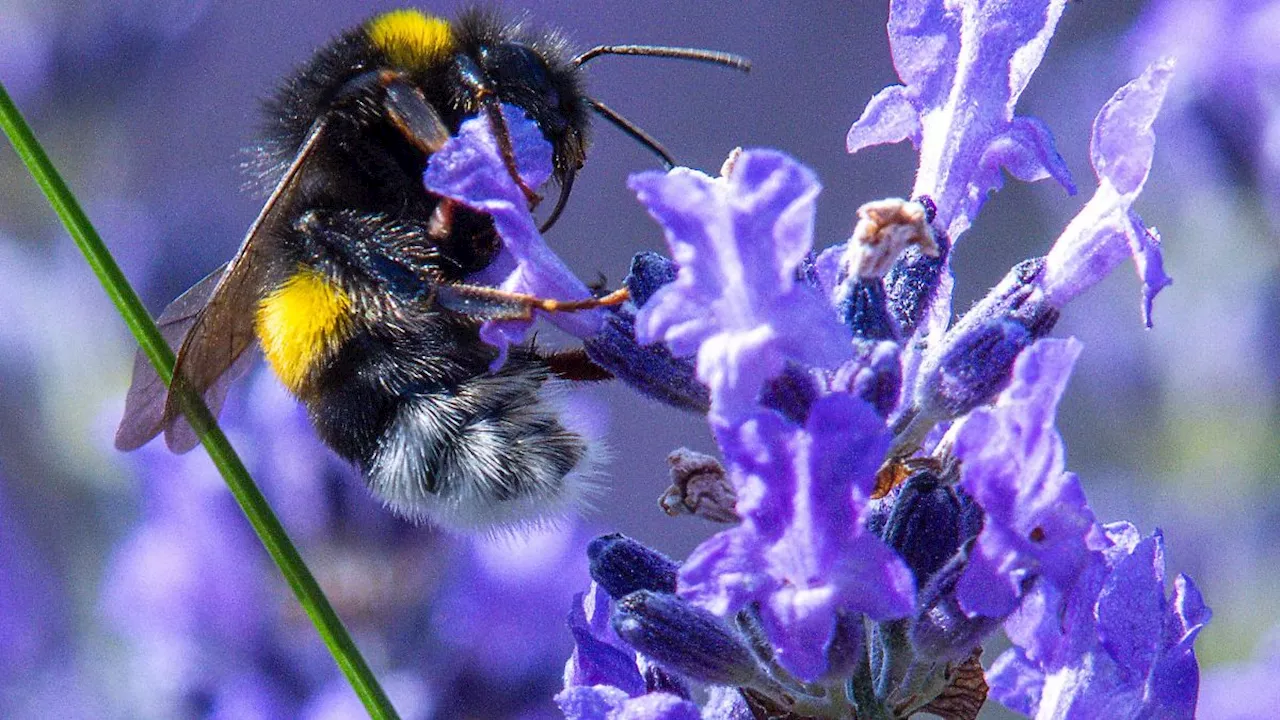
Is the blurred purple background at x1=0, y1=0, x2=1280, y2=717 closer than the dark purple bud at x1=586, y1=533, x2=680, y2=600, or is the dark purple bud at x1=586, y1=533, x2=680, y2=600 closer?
the dark purple bud at x1=586, y1=533, x2=680, y2=600

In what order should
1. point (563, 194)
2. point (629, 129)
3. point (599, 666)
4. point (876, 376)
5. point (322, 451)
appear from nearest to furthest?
point (876, 376)
point (599, 666)
point (563, 194)
point (629, 129)
point (322, 451)

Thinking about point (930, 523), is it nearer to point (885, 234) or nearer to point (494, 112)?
point (885, 234)

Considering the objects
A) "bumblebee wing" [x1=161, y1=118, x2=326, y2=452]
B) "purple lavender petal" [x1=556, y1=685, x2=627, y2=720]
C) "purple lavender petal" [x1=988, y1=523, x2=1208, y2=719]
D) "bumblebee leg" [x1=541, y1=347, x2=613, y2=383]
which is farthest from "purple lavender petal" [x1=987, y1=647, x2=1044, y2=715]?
"bumblebee wing" [x1=161, y1=118, x2=326, y2=452]

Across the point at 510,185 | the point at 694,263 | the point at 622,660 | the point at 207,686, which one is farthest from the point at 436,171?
the point at 207,686

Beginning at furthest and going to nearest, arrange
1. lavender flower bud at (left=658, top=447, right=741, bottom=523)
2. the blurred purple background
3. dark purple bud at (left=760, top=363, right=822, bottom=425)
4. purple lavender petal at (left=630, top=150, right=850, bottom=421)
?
the blurred purple background < lavender flower bud at (left=658, top=447, right=741, bottom=523) < dark purple bud at (left=760, top=363, right=822, bottom=425) < purple lavender petal at (left=630, top=150, right=850, bottom=421)

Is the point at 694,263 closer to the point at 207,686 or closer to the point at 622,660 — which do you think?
the point at 622,660

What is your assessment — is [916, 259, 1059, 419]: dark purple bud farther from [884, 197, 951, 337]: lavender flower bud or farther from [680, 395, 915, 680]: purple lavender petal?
[680, 395, 915, 680]: purple lavender petal

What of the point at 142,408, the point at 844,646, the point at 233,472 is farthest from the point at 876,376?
the point at 142,408
